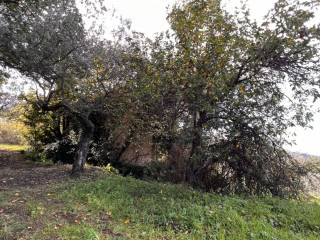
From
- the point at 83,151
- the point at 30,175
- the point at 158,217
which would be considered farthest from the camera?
the point at 83,151

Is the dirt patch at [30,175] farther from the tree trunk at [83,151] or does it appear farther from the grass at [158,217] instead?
the grass at [158,217]

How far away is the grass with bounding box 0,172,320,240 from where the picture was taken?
5.79 m

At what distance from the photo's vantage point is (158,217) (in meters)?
6.68

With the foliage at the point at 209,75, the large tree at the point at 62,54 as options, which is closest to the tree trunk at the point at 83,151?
the large tree at the point at 62,54

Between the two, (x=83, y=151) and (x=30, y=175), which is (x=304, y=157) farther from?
(x=30, y=175)

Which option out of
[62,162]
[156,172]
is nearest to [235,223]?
[156,172]

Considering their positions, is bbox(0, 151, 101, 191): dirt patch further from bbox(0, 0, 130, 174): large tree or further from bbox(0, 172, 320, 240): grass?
bbox(0, 172, 320, 240): grass

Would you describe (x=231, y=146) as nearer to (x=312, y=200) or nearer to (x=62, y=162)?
(x=312, y=200)

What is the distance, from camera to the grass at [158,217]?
5.79m

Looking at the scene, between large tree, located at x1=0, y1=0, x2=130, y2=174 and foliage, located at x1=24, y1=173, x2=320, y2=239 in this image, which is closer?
foliage, located at x1=24, y1=173, x2=320, y2=239

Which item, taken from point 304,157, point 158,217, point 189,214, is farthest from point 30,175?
point 304,157

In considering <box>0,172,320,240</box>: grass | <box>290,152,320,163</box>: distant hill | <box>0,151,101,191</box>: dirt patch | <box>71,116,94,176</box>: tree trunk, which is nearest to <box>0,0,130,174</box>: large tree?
<box>71,116,94,176</box>: tree trunk

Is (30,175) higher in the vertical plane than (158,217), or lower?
higher

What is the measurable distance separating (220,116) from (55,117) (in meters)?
9.96
